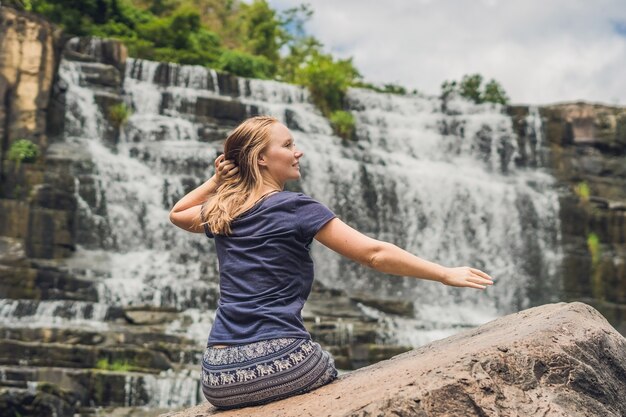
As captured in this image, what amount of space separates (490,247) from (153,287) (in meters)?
10.3

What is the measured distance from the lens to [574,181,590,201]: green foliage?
923 inches

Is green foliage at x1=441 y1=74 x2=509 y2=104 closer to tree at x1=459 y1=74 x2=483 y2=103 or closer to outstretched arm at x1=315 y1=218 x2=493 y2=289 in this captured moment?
tree at x1=459 y1=74 x2=483 y2=103

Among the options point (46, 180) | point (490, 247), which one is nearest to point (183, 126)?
point (46, 180)

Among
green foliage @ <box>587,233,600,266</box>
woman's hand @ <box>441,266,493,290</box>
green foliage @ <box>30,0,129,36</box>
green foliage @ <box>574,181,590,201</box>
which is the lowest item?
green foliage @ <box>587,233,600,266</box>

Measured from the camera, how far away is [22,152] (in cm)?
1711

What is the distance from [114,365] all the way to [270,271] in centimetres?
959

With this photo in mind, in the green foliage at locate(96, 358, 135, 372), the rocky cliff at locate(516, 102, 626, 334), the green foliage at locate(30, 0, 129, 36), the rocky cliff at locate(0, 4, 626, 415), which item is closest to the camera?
the rocky cliff at locate(0, 4, 626, 415)

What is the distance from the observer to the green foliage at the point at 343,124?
76.8 feet

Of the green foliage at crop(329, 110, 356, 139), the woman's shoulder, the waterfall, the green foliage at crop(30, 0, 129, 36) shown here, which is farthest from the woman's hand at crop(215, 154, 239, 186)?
the green foliage at crop(30, 0, 129, 36)

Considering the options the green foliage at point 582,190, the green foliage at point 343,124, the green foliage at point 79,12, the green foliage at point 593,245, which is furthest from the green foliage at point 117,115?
the green foliage at point 593,245

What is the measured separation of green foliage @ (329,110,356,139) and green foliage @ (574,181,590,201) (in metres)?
5.93

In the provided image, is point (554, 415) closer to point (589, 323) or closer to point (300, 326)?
point (589, 323)

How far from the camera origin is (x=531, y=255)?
2289cm

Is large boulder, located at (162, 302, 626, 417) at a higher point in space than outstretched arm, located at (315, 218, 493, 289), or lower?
lower
